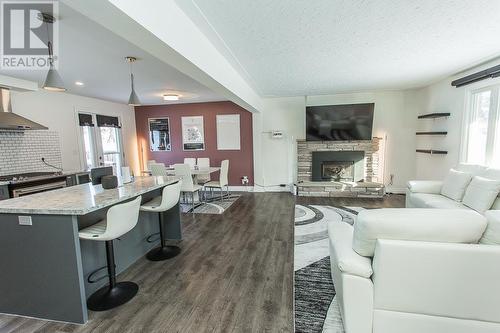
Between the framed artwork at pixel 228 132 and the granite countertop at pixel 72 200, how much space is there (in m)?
4.12

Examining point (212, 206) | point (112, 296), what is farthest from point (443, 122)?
point (112, 296)

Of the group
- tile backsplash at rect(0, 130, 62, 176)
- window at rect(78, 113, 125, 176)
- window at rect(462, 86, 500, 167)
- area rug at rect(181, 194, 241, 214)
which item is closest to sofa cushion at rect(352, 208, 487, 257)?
window at rect(462, 86, 500, 167)

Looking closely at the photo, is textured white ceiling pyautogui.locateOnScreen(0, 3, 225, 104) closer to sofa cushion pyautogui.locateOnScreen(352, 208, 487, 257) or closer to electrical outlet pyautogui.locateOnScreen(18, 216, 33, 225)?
electrical outlet pyautogui.locateOnScreen(18, 216, 33, 225)

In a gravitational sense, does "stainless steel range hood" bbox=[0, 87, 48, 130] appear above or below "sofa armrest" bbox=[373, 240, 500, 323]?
above

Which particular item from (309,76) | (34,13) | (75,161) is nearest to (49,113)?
(75,161)

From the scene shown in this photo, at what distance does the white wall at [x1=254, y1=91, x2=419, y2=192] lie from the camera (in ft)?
18.5

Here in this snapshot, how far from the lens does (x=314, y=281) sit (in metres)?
2.38

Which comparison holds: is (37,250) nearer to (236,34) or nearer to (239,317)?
(239,317)

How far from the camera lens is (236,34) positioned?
7.93ft

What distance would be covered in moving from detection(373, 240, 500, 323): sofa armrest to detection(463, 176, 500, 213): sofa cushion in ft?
6.65

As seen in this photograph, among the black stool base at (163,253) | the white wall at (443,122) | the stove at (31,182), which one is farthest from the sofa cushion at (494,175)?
the stove at (31,182)

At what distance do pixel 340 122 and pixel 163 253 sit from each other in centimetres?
467

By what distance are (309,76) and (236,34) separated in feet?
7.02

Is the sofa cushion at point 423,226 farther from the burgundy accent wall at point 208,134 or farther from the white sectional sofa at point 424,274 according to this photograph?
the burgundy accent wall at point 208,134
